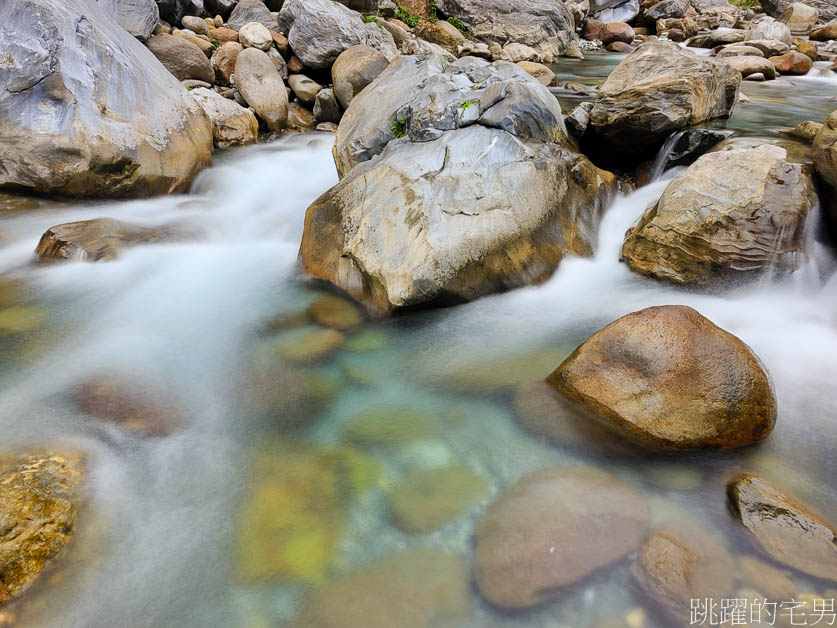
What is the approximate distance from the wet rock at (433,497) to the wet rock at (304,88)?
9.54 meters

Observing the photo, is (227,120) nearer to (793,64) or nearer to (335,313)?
(335,313)

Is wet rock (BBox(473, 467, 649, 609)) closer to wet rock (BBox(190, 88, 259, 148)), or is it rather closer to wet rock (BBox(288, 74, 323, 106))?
wet rock (BBox(190, 88, 259, 148))

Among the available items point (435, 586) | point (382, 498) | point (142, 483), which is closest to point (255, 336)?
point (142, 483)

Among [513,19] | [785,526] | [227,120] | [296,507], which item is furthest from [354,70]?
[513,19]

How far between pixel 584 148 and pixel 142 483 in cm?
581

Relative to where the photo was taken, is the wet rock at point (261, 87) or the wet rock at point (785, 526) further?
the wet rock at point (261, 87)

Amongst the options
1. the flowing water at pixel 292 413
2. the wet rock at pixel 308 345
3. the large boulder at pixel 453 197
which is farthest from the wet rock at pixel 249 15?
the wet rock at pixel 308 345

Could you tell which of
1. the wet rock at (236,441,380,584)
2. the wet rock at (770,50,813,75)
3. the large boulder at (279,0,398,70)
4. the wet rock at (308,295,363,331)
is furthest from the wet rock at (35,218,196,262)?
the wet rock at (770,50,813,75)

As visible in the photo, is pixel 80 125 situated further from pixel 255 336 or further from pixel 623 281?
pixel 623 281

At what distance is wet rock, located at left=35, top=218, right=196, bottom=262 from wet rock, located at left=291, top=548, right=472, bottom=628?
14.4ft

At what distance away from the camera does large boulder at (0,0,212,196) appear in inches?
231

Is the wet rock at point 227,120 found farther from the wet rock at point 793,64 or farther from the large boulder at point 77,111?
the wet rock at point 793,64

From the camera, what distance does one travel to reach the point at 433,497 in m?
Result: 2.79

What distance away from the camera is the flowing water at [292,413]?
2.39 m
